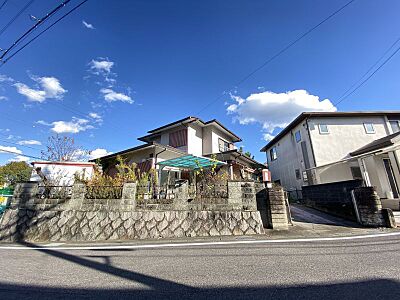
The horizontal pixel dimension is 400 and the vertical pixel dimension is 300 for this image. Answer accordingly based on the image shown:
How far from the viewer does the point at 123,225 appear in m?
6.69

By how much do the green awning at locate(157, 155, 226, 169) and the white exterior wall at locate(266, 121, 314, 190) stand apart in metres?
7.91

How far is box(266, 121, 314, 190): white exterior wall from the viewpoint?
1451cm

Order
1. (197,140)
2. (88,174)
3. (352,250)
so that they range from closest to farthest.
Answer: (352,250) < (88,174) < (197,140)

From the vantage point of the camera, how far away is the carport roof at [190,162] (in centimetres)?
1033

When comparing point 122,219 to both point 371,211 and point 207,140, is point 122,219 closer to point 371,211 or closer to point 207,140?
point 371,211

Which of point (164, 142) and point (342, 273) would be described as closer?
point (342, 273)

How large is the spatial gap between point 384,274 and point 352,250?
144 cm

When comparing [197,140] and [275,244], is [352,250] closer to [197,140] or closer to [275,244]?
[275,244]

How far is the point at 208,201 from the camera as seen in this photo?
692 cm

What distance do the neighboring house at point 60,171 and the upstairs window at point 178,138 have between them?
6953 millimetres

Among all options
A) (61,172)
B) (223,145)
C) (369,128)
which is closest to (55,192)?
(61,172)

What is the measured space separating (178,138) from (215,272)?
43.0 ft

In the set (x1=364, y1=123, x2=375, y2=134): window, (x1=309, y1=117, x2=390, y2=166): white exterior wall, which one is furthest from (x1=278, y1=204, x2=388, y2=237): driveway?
(x1=364, y1=123, x2=375, y2=134): window

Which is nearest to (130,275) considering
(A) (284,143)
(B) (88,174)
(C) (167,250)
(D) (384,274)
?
(C) (167,250)
